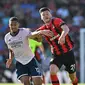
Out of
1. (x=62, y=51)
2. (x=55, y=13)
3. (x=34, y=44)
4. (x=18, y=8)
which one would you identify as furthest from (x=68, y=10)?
(x=62, y=51)

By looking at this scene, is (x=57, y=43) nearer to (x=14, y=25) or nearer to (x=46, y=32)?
(x=46, y=32)

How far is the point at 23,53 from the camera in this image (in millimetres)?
12422

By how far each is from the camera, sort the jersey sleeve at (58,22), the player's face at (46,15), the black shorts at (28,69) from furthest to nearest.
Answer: the black shorts at (28,69) < the jersey sleeve at (58,22) < the player's face at (46,15)

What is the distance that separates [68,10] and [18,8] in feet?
7.70

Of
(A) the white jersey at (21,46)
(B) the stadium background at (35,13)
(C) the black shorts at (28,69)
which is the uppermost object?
(B) the stadium background at (35,13)

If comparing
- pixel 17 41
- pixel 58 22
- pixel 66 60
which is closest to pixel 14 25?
pixel 17 41

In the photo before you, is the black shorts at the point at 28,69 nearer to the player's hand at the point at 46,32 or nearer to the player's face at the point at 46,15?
the player's hand at the point at 46,32

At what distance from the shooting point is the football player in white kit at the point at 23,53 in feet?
40.3

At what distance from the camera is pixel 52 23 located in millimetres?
12391

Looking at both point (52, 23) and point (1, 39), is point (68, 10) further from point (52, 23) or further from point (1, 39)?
point (52, 23)

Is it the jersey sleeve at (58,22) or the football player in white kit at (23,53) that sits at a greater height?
the jersey sleeve at (58,22)

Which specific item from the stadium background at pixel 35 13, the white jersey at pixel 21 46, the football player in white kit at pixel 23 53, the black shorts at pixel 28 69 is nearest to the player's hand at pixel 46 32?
the football player in white kit at pixel 23 53

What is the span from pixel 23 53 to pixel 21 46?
0.19 m

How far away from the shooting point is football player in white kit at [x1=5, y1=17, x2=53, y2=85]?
12.3m
